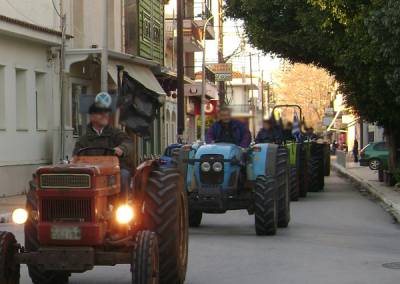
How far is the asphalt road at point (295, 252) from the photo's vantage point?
905cm

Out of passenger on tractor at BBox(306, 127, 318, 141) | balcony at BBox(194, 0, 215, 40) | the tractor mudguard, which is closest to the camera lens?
the tractor mudguard

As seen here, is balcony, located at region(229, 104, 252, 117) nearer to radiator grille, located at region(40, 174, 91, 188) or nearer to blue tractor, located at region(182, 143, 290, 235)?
radiator grille, located at region(40, 174, 91, 188)

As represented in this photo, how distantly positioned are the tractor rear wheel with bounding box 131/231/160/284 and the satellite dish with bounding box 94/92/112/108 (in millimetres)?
1356

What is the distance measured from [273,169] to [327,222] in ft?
9.66

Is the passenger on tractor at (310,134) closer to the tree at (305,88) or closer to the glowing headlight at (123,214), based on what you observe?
the glowing headlight at (123,214)

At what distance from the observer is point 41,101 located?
23.6 meters

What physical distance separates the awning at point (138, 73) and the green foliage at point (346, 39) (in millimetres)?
3762

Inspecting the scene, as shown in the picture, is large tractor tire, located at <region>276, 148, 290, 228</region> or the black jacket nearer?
the black jacket

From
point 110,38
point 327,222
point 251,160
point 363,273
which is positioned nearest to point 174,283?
point 363,273

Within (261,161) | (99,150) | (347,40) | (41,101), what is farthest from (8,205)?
(99,150)

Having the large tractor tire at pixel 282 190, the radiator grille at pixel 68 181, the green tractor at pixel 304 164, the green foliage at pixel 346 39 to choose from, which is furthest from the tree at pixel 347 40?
the radiator grille at pixel 68 181

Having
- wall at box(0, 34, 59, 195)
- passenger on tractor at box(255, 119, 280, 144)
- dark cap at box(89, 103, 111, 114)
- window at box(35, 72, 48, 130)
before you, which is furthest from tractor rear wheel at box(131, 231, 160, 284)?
window at box(35, 72, 48, 130)

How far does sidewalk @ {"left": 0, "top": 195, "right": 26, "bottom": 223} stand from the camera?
50.8ft

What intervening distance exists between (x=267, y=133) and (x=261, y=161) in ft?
6.22
